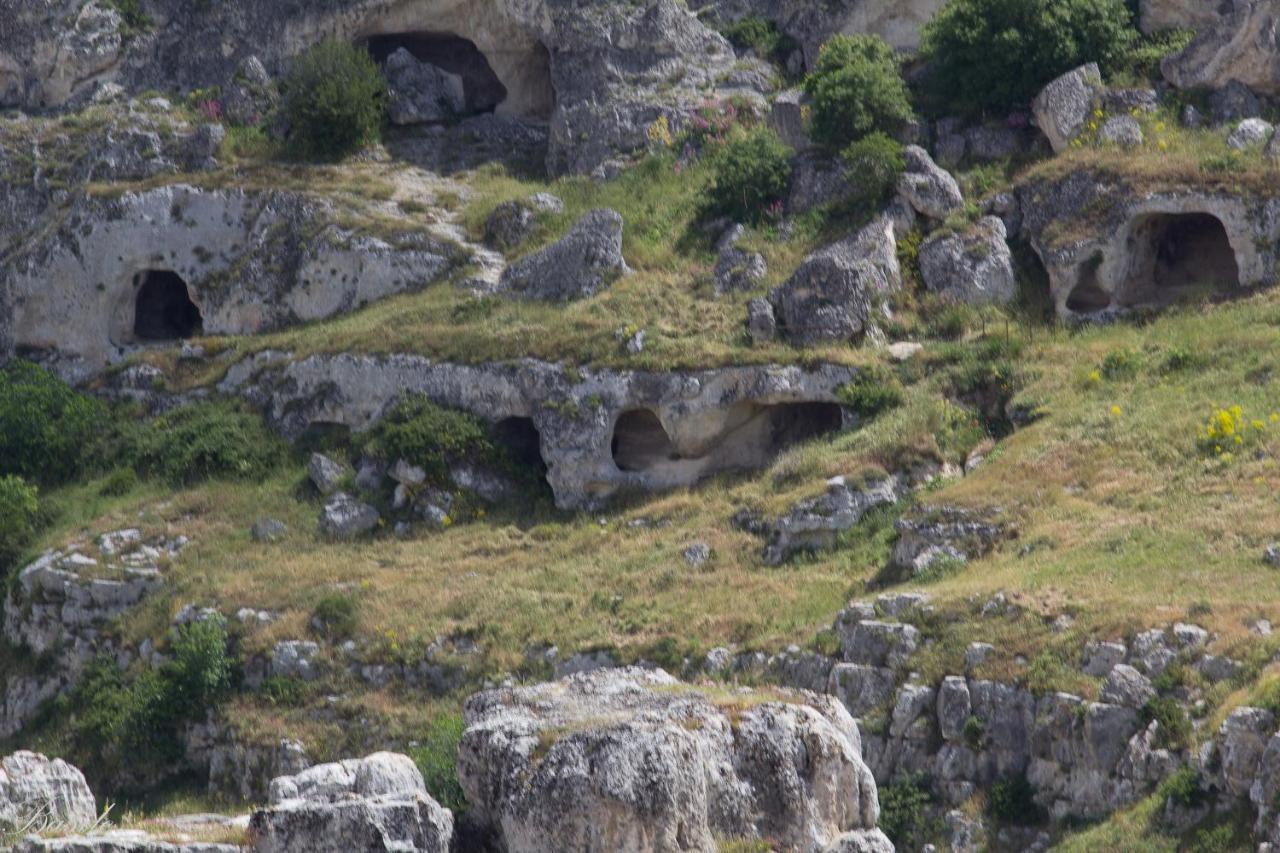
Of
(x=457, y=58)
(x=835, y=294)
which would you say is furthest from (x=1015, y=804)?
(x=457, y=58)

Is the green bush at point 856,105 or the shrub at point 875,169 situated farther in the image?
the green bush at point 856,105

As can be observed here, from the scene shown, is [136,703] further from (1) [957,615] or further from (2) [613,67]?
(2) [613,67]

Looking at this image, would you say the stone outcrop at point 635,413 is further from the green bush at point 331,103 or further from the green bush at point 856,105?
the green bush at point 331,103

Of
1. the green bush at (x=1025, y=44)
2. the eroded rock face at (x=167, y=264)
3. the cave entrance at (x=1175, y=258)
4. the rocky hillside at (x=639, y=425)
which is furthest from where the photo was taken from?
the eroded rock face at (x=167, y=264)

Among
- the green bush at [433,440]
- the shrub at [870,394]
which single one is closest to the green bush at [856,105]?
the shrub at [870,394]

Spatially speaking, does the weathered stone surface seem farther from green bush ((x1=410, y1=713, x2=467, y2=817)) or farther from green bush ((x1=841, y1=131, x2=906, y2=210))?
green bush ((x1=410, y1=713, x2=467, y2=817))

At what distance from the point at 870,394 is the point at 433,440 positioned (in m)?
8.87

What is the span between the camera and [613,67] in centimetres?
5934

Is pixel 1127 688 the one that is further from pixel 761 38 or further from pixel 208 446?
pixel 761 38

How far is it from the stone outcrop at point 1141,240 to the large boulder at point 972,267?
2.65 feet

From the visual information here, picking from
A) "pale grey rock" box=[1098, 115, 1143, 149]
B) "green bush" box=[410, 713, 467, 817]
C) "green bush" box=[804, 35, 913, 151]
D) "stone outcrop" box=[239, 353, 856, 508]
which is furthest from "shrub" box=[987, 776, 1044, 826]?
"green bush" box=[804, 35, 913, 151]

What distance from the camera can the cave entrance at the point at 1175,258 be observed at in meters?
49.6

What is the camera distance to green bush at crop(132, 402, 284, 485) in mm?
50688

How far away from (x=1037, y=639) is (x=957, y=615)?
1671 millimetres
